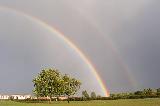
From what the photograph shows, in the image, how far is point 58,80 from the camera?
126500 mm

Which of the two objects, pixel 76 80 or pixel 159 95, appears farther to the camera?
pixel 76 80

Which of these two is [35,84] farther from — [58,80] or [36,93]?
[58,80]

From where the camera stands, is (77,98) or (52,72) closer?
(52,72)

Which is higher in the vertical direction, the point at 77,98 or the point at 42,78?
the point at 42,78

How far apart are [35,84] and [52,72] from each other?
10.9m

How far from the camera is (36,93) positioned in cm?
13425

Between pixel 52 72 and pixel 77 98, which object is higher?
pixel 52 72

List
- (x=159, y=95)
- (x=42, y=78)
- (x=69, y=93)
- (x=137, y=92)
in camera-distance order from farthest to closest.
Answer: (x=137, y=92)
(x=69, y=93)
(x=42, y=78)
(x=159, y=95)

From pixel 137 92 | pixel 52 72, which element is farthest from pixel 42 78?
pixel 137 92

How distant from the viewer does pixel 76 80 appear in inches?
5650

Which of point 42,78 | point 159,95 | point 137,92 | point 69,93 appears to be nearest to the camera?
point 159,95

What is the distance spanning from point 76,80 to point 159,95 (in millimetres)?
38441

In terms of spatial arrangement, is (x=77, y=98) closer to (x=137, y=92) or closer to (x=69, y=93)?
(x=69, y=93)

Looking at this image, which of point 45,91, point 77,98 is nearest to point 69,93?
point 77,98
